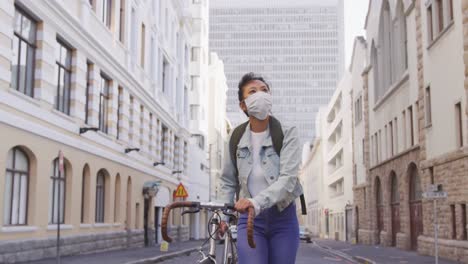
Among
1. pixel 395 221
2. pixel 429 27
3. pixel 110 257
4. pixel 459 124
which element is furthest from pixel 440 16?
pixel 110 257

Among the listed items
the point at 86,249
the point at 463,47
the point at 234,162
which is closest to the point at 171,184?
the point at 86,249

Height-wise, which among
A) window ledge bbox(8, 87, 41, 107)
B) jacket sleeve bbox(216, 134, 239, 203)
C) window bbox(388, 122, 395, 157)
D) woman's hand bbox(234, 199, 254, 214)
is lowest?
woman's hand bbox(234, 199, 254, 214)

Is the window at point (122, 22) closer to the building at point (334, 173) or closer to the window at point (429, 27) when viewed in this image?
the window at point (429, 27)

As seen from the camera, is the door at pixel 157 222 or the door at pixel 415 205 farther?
the door at pixel 157 222

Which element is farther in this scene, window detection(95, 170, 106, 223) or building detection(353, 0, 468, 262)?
window detection(95, 170, 106, 223)

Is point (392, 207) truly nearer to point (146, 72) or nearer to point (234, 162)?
point (146, 72)

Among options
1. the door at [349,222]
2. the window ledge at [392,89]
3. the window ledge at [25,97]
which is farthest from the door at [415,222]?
the door at [349,222]

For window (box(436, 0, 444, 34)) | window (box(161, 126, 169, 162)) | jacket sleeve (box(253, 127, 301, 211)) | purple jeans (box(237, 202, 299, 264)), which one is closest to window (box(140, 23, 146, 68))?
window (box(161, 126, 169, 162))

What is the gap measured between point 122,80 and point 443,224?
48.1 feet

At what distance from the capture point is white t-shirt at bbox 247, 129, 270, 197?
430 cm

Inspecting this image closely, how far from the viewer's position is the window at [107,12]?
89.3 feet

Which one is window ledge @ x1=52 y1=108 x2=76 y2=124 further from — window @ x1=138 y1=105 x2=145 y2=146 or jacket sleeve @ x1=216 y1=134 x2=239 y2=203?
jacket sleeve @ x1=216 y1=134 x2=239 y2=203

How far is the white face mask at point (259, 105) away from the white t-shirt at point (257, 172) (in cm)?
15

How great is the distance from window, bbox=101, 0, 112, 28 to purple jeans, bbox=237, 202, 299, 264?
78.1 feet
